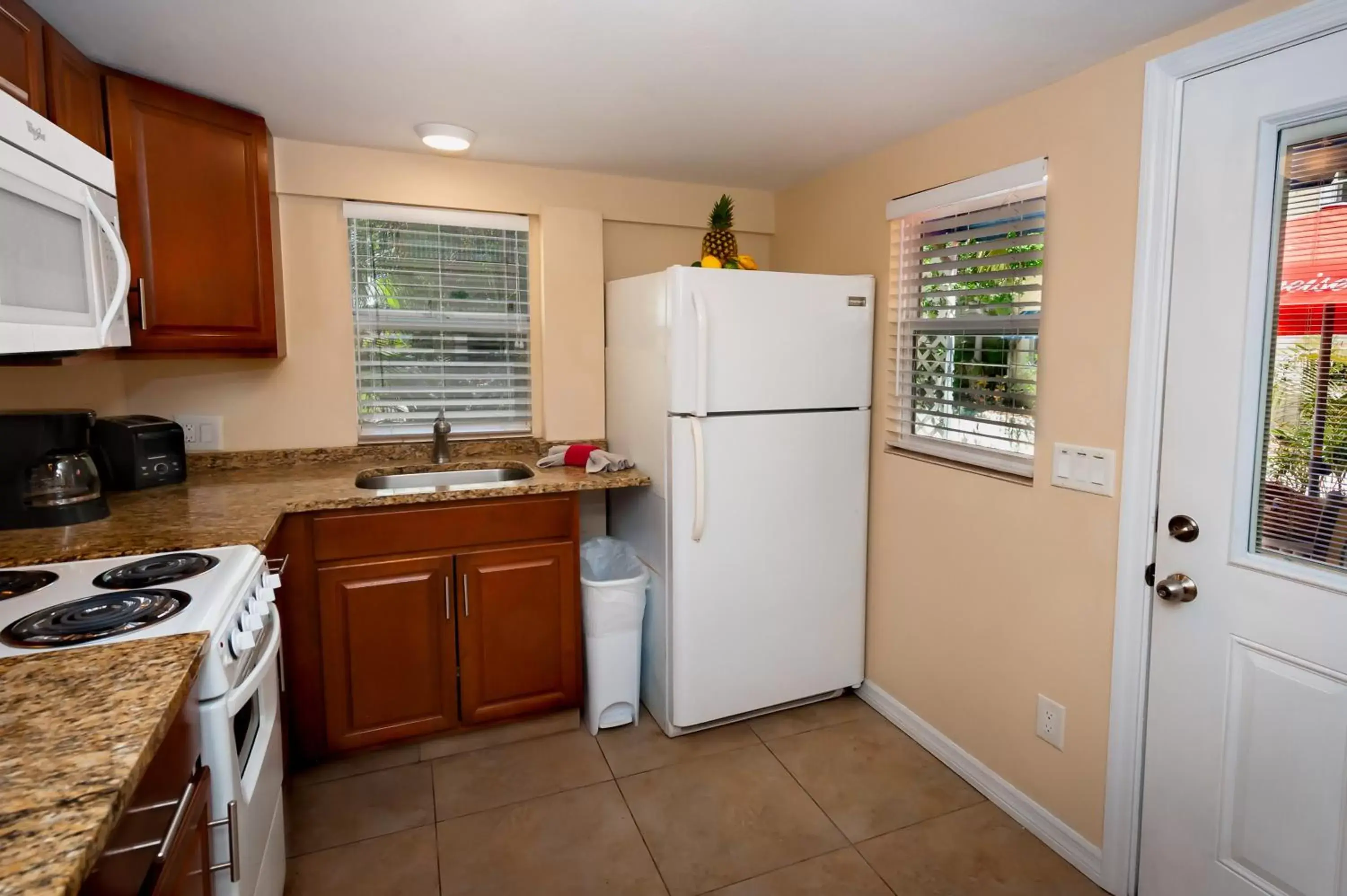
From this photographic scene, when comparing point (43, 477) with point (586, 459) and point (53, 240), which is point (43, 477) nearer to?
point (53, 240)

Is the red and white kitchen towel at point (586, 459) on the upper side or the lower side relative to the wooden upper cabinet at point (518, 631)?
upper

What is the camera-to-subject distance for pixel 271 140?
2549 mm

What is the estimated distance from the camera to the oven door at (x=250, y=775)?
1.22 metres

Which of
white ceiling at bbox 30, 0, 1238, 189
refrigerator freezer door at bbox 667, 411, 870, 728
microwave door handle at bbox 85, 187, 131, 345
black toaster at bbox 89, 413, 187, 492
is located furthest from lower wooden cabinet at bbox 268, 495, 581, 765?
white ceiling at bbox 30, 0, 1238, 189

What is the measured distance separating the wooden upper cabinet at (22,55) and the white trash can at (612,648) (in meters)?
1.94

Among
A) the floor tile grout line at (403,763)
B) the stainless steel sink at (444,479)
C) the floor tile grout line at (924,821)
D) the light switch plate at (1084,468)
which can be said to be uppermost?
the light switch plate at (1084,468)

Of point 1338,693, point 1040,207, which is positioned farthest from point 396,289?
point 1338,693

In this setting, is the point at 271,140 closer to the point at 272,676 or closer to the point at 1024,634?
the point at 272,676

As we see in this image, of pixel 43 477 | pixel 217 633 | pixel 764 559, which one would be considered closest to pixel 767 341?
pixel 764 559

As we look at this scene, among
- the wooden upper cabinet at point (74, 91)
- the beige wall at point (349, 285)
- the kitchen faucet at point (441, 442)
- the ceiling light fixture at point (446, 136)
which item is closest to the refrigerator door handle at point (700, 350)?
the beige wall at point (349, 285)

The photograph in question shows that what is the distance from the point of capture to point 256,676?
1398mm

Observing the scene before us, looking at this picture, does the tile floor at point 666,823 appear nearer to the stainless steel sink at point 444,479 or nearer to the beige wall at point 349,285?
the stainless steel sink at point 444,479

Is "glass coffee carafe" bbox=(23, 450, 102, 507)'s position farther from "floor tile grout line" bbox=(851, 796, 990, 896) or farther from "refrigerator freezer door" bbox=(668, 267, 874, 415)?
"floor tile grout line" bbox=(851, 796, 990, 896)

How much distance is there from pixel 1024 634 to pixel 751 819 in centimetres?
97
